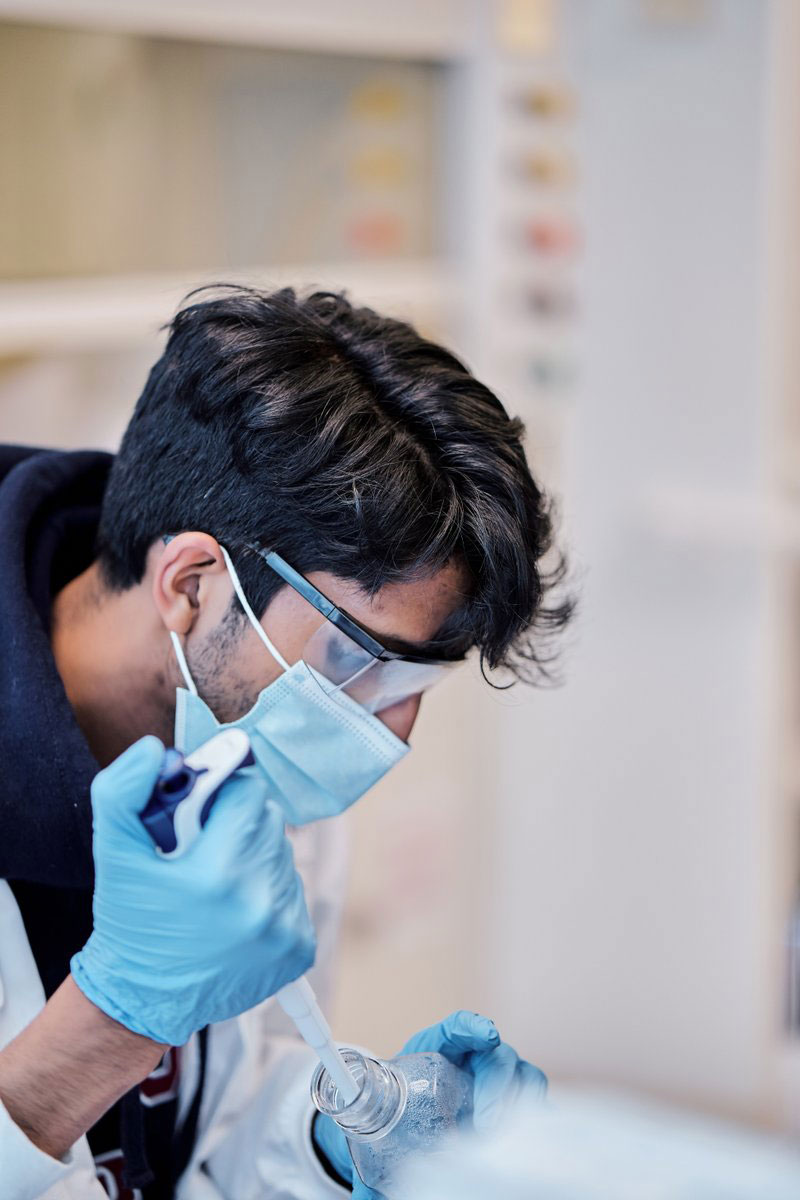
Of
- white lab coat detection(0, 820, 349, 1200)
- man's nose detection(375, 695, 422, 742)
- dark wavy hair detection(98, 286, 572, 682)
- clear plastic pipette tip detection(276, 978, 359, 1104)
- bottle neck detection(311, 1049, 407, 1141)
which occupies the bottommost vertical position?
white lab coat detection(0, 820, 349, 1200)

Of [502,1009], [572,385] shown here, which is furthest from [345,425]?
[502,1009]

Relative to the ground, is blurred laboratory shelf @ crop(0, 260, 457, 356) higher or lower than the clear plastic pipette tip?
higher

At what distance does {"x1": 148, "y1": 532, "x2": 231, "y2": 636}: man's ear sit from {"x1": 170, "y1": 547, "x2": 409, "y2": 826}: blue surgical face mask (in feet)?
0.05

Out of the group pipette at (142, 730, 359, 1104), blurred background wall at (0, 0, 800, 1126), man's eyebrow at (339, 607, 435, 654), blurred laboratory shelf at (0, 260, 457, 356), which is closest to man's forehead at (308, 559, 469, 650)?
man's eyebrow at (339, 607, 435, 654)

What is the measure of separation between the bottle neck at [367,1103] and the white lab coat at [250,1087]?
0.23 metres

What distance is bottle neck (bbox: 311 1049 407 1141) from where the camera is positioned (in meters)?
0.89

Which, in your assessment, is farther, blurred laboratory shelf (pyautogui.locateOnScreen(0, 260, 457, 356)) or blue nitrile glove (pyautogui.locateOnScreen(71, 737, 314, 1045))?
blurred laboratory shelf (pyautogui.locateOnScreen(0, 260, 457, 356))

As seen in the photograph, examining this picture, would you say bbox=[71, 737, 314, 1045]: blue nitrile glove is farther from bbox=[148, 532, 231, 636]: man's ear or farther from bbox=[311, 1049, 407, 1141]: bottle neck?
bbox=[148, 532, 231, 636]: man's ear

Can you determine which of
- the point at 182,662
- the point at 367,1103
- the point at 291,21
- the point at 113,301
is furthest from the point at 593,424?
the point at 367,1103

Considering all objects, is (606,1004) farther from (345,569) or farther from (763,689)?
(345,569)

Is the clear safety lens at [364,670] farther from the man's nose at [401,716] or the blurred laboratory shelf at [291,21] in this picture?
the blurred laboratory shelf at [291,21]

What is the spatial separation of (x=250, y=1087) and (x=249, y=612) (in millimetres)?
506

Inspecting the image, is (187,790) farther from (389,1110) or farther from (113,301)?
(113,301)

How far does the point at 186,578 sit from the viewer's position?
3.64 feet
